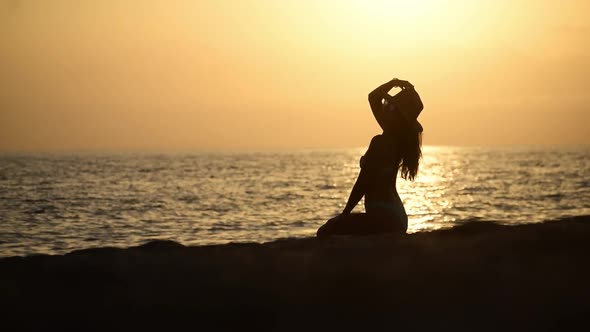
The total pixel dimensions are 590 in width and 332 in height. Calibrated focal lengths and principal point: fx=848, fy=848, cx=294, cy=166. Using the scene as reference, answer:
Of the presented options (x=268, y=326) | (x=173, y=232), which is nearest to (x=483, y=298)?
(x=268, y=326)

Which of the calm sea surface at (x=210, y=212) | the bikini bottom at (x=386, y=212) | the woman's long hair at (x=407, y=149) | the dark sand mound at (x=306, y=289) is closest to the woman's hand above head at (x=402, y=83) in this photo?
the woman's long hair at (x=407, y=149)

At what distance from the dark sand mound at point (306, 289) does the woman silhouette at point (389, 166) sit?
2687mm

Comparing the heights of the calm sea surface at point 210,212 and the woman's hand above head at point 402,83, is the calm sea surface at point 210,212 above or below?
below

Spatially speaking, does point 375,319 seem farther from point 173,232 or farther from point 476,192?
point 476,192

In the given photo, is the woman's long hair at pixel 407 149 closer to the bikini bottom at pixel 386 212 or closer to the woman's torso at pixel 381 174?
the woman's torso at pixel 381 174

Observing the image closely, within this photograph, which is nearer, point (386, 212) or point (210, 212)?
point (386, 212)

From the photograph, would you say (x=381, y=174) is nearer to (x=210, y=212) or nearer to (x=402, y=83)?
(x=402, y=83)

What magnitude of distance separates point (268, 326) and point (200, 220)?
27.0 metres

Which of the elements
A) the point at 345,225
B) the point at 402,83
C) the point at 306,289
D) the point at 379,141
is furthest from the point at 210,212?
the point at 306,289

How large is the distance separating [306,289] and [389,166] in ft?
12.4

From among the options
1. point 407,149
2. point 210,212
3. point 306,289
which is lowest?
point 210,212

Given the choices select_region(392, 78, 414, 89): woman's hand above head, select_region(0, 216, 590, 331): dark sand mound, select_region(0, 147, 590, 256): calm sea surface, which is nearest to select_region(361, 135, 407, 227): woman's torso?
select_region(392, 78, 414, 89): woman's hand above head

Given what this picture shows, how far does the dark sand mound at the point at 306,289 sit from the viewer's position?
13.5ft

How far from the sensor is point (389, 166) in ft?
26.3
